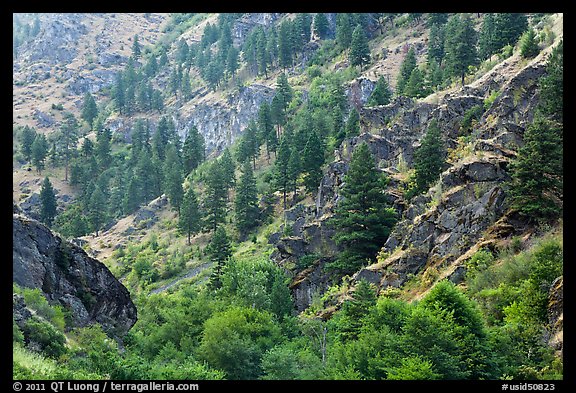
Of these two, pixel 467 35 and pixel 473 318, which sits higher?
pixel 467 35

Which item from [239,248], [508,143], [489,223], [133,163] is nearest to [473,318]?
[489,223]

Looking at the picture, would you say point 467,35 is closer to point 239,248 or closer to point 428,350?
point 239,248

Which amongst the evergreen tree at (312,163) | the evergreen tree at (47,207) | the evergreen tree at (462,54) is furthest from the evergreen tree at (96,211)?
the evergreen tree at (462,54)

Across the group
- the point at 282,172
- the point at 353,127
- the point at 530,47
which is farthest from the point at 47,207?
the point at 530,47

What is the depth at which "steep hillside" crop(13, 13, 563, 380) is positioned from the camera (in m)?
24.6

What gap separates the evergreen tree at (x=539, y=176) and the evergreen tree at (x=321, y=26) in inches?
3613

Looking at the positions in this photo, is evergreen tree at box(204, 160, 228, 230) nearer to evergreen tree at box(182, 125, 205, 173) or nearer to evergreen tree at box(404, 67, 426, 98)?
evergreen tree at box(182, 125, 205, 173)

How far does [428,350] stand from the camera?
22.7m

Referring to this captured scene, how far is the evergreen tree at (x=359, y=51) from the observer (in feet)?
318

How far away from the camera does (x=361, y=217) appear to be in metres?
42.7

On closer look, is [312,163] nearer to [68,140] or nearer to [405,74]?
[405,74]

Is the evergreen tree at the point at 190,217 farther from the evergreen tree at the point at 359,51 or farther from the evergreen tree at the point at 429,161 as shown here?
the evergreen tree at the point at 359,51

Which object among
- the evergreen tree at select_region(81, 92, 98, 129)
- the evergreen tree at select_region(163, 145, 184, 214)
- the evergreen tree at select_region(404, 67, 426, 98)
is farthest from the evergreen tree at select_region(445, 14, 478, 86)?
the evergreen tree at select_region(81, 92, 98, 129)

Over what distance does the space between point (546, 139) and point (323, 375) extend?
19.9 m
